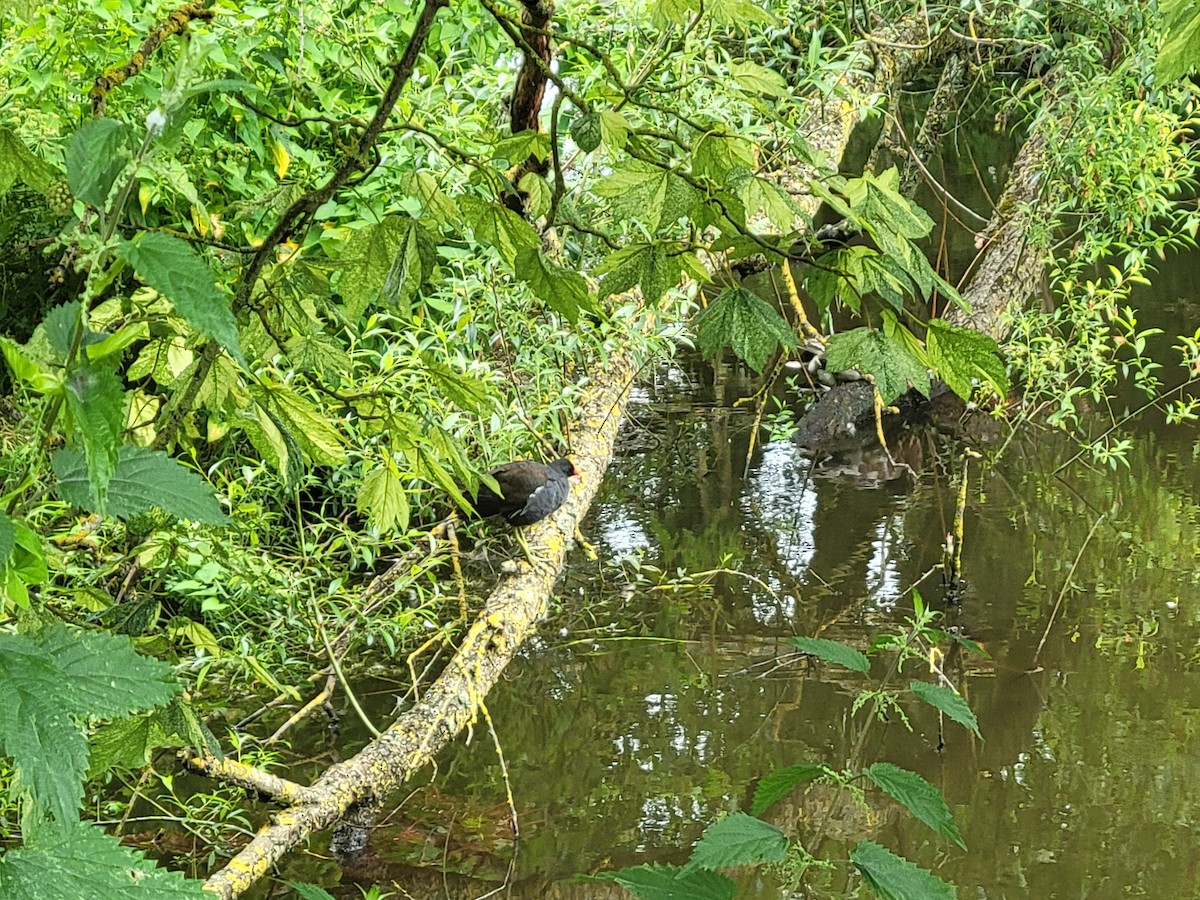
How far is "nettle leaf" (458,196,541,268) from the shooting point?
3.16 ft

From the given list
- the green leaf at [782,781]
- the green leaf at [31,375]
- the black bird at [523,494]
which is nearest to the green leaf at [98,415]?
the green leaf at [31,375]

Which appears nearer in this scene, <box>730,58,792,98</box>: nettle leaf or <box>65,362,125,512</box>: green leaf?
<box>65,362,125,512</box>: green leaf

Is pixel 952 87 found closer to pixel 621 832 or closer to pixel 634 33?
pixel 634 33

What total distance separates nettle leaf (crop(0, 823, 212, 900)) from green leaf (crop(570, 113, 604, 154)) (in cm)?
60

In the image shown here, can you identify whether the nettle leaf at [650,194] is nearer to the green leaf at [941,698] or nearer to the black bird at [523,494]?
the green leaf at [941,698]

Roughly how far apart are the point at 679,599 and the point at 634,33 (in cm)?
169

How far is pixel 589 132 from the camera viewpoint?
952mm

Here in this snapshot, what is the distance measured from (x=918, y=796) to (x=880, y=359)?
1.47ft

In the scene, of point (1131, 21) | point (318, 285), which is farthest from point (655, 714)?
point (1131, 21)

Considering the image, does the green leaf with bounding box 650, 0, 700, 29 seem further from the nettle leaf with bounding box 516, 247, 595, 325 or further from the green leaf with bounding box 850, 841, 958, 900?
the green leaf with bounding box 850, 841, 958, 900

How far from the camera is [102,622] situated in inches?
37.1

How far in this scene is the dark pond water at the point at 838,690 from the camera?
2623mm

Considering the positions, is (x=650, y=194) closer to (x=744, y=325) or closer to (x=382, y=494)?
(x=744, y=325)

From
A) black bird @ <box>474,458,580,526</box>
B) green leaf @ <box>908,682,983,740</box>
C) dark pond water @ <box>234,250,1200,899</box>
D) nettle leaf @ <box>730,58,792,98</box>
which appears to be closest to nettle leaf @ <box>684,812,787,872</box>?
green leaf @ <box>908,682,983,740</box>
